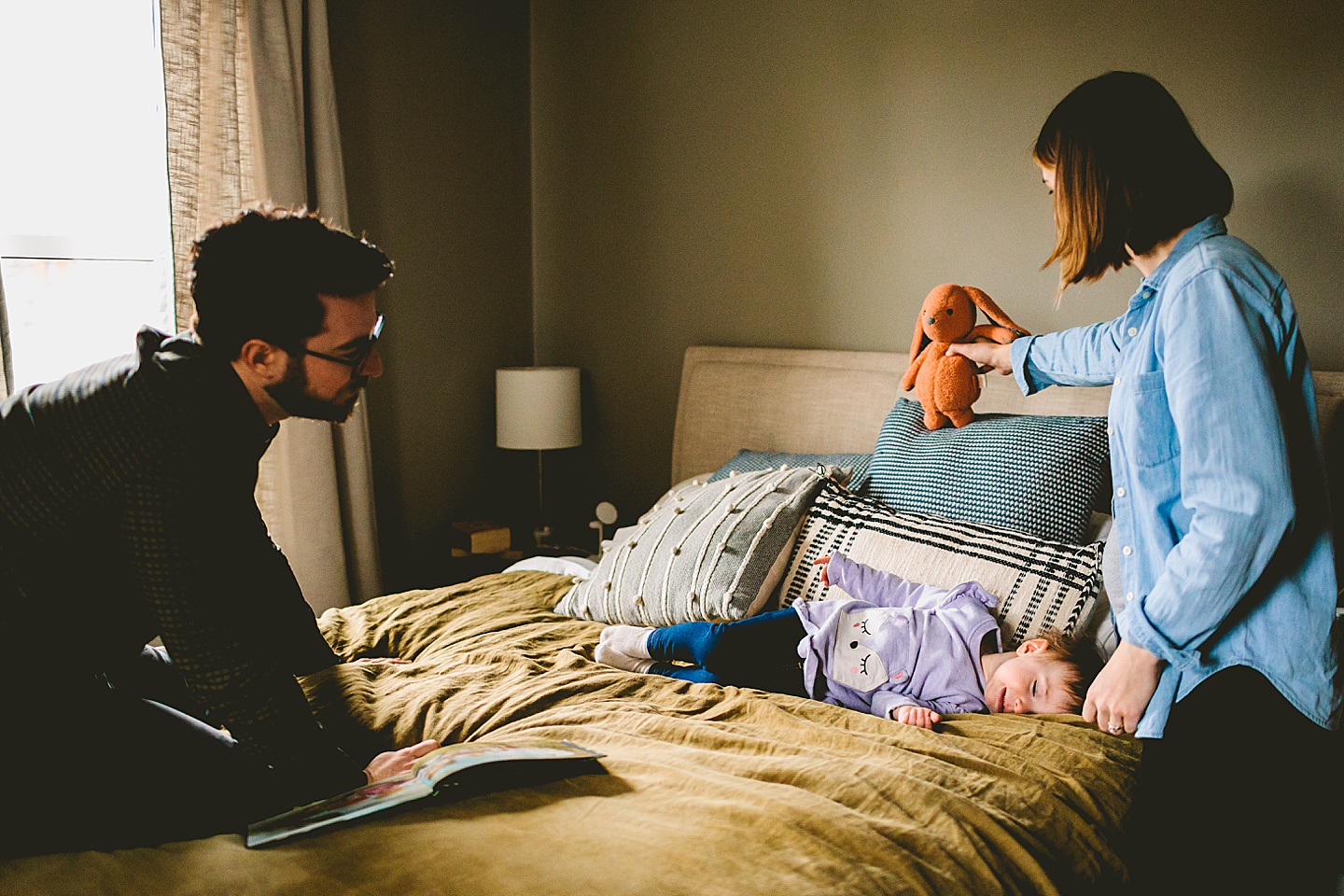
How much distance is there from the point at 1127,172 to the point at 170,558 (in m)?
1.36

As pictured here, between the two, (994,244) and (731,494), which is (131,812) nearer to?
(731,494)

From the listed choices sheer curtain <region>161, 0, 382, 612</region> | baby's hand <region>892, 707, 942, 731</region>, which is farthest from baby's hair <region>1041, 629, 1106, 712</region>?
sheer curtain <region>161, 0, 382, 612</region>

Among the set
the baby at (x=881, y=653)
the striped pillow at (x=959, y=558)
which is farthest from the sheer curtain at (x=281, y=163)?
the striped pillow at (x=959, y=558)

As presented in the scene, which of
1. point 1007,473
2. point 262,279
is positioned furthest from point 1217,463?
point 262,279

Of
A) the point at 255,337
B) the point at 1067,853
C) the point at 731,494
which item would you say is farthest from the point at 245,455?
the point at 1067,853

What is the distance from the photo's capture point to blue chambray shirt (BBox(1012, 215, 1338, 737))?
1.16m

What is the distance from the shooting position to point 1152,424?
4.24ft

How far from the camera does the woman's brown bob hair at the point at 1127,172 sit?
1.31 meters

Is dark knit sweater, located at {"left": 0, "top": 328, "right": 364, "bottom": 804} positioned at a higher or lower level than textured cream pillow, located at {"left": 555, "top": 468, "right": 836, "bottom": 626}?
higher

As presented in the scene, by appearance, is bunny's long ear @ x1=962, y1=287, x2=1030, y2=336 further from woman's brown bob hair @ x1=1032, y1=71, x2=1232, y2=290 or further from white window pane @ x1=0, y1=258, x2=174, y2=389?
white window pane @ x1=0, y1=258, x2=174, y2=389

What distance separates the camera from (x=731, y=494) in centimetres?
226

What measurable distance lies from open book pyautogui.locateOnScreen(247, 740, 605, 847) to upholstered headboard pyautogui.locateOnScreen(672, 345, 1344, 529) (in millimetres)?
1608

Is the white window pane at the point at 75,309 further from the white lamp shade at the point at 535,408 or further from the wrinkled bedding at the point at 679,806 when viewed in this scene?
the wrinkled bedding at the point at 679,806

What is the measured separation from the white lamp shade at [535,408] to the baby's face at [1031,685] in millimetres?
1940
